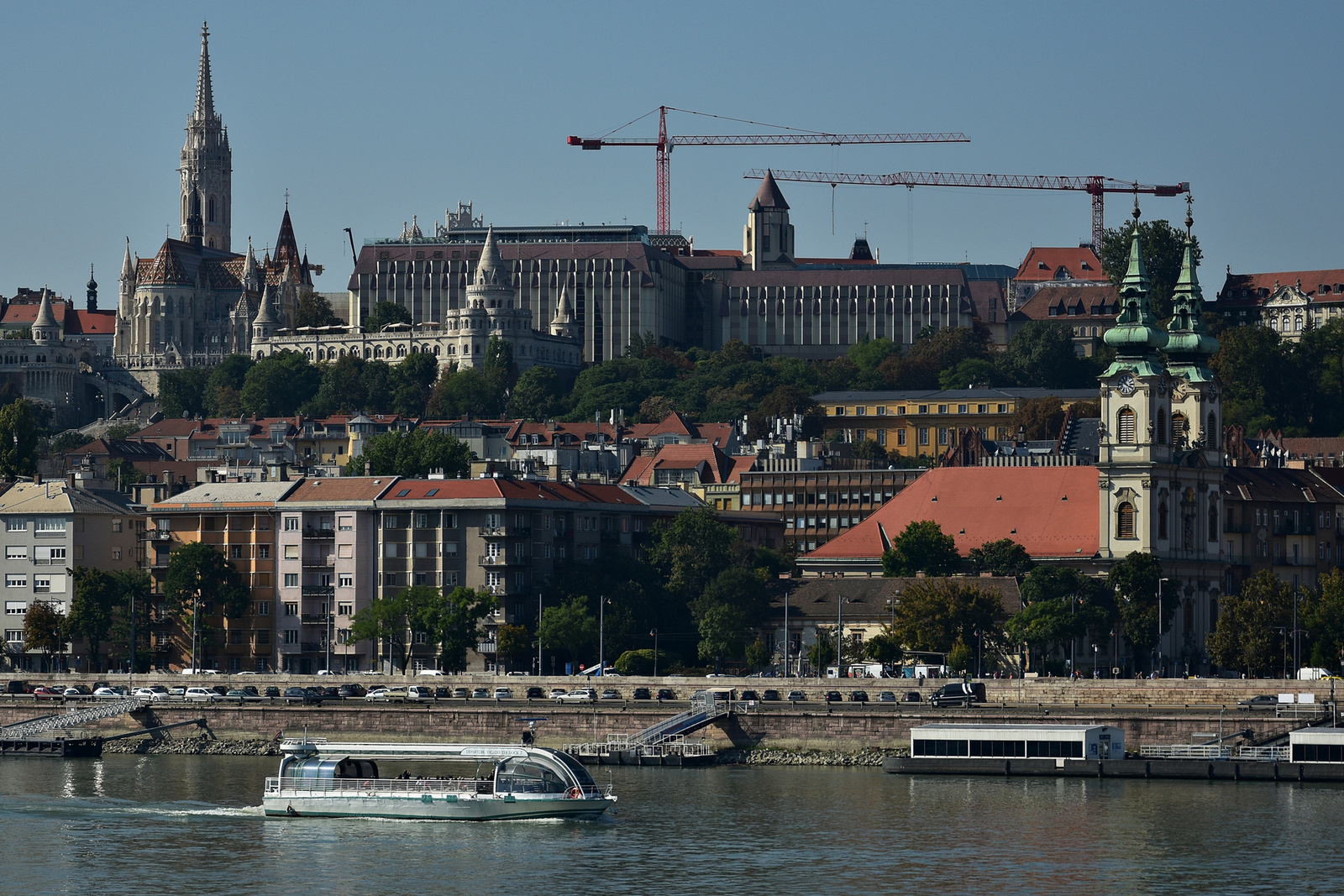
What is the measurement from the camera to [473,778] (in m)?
89.2

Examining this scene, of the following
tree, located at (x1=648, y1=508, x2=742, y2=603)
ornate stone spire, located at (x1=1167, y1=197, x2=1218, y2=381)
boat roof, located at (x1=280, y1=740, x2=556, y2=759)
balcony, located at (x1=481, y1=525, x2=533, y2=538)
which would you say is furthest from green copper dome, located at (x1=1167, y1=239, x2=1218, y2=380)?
boat roof, located at (x1=280, y1=740, x2=556, y2=759)

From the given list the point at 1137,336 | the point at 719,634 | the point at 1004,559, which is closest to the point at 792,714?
the point at 719,634

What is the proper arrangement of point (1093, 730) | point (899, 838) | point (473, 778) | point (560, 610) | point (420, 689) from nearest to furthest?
point (899, 838)
point (473, 778)
point (1093, 730)
point (420, 689)
point (560, 610)

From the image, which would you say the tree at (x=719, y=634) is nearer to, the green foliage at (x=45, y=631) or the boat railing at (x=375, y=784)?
the green foliage at (x=45, y=631)

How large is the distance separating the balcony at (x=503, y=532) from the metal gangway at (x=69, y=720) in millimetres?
28638

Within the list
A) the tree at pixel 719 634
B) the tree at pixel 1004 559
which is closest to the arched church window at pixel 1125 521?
the tree at pixel 1004 559

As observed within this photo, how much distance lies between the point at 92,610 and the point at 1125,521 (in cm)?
4992

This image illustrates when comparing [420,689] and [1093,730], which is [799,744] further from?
[420,689]

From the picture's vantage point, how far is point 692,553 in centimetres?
14762

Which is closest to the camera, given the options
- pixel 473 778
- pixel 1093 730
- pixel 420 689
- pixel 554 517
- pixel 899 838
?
pixel 899 838

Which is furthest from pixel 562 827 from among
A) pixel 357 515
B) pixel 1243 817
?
pixel 357 515

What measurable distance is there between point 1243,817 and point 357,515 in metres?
65.3

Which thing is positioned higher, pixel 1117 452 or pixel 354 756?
pixel 1117 452

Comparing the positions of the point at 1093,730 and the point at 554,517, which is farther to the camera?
the point at 554,517
